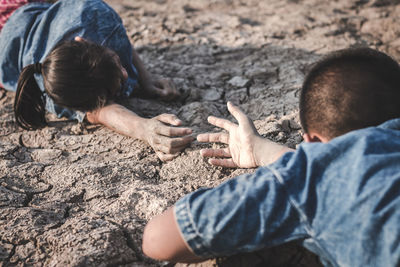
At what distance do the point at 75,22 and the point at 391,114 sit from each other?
1.79 meters

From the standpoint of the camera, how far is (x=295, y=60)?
8.13ft

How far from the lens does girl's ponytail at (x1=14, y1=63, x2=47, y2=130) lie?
1985 mm

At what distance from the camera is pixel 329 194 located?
90 centimetres

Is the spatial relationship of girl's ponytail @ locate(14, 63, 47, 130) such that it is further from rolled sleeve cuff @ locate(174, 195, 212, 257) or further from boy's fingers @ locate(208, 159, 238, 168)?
rolled sleeve cuff @ locate(174, 195, 212, 257)

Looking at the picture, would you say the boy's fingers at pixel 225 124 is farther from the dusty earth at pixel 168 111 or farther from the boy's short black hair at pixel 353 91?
the boy's short black hair at pixel 353 91

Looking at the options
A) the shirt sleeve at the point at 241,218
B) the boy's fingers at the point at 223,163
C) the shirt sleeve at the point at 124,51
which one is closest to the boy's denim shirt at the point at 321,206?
the shirt sleeve at the point at 241,218

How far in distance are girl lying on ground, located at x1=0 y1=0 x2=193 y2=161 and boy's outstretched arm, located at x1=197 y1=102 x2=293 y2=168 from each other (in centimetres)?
17

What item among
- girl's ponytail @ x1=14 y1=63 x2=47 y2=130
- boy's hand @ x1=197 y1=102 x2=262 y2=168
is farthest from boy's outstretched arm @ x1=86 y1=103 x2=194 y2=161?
girl's ponytail @ x1=14 y1=63 x2=47 y2=130

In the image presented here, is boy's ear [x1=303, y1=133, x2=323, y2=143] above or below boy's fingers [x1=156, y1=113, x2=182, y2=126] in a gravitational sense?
above

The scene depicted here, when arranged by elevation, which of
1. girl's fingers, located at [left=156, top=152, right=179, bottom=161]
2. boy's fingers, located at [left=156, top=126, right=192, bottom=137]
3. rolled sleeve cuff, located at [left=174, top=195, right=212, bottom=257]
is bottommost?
girl's fingers, located at [left=156, top=152, right=179, bottom=161]

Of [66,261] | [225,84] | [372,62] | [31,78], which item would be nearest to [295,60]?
[225,84]

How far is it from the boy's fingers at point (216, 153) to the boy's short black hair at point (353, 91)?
55 centimetres

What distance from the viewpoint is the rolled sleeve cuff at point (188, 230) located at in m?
0.97

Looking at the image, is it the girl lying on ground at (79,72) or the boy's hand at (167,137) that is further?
the girl lying on ground at (79,72)
